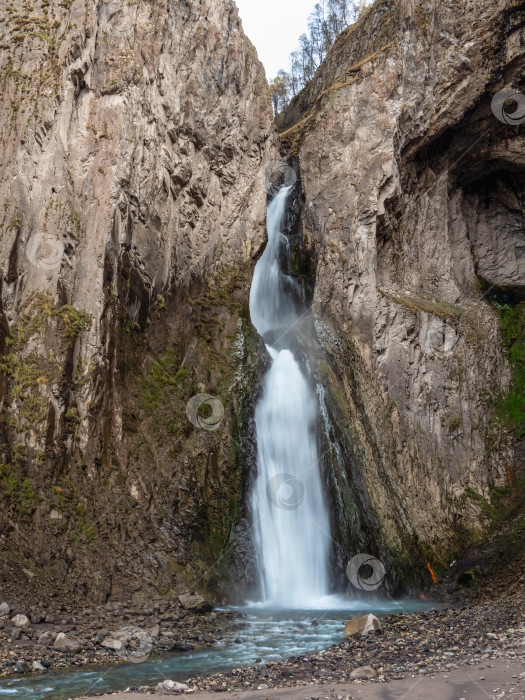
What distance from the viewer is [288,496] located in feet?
51.4

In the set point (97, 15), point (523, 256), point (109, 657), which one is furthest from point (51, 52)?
point (523, 256)

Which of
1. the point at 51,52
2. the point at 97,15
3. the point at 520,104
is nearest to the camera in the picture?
the point at 51,52

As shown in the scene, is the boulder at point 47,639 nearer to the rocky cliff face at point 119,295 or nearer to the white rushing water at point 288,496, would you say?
the rocky cliff face at point 119,295

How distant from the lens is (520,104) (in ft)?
70.8

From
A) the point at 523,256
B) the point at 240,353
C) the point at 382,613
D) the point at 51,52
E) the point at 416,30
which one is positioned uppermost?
the point at 416,30

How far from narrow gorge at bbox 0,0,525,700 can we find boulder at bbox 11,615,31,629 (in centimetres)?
14

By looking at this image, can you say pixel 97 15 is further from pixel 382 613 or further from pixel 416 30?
pixel 382 613

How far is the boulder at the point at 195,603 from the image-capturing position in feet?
38.7

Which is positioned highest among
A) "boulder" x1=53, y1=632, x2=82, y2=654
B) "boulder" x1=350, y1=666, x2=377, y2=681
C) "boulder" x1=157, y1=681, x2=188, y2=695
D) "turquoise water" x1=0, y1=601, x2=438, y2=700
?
"boulder" x1=350, y1=666, x2=377, y2=681

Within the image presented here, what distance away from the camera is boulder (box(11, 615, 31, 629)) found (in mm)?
9531

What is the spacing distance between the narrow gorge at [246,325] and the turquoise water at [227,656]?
0.12 m

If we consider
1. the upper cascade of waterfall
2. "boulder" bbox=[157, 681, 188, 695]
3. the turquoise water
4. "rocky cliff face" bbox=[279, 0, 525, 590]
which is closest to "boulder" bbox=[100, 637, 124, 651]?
the turquoise water

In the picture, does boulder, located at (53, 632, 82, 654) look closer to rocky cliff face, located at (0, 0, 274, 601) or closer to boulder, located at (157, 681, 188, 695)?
rocky cliff face, located at (0, 0, 274, 601)

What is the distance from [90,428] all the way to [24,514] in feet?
7.90
